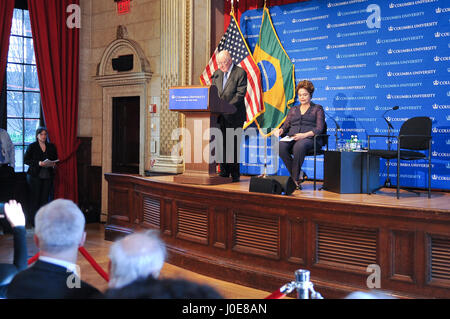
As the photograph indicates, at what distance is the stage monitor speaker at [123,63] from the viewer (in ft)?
25.8

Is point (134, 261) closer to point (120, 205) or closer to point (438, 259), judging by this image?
point (438, 259)

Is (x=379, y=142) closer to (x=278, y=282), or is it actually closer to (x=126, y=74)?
(x=278, y=282)

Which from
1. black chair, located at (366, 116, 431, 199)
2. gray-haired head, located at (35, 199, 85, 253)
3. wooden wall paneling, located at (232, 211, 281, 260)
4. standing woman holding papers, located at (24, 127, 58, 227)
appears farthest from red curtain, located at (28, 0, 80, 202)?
gray-haired head, located at (35, 199, 85, 253)

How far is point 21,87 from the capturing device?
26.1ft

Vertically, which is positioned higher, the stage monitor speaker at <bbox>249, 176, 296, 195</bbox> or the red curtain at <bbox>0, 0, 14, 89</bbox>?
the red curtain at <bbox>0, 0, 14, 89</bbox>

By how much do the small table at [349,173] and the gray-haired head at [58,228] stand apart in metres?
3.38

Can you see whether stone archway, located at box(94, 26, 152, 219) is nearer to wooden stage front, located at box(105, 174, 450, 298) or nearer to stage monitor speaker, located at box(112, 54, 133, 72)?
stage monitor speaker, located at box(112, 54, 133, 72)

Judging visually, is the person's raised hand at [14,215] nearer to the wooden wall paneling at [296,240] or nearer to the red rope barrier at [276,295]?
the red rope barrier at [276,295]

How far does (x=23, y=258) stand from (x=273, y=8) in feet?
18.2

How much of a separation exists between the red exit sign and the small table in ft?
15.7

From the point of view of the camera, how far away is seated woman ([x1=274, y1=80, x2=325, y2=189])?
5.41m

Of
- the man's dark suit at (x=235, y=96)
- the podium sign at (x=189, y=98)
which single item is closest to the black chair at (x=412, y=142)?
the man's dark suit at (x=235, y=96)

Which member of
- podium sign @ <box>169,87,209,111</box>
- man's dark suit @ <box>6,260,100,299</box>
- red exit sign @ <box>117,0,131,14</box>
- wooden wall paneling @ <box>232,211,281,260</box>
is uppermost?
A: red exit sign @ <box>117,0,131,14</box>
